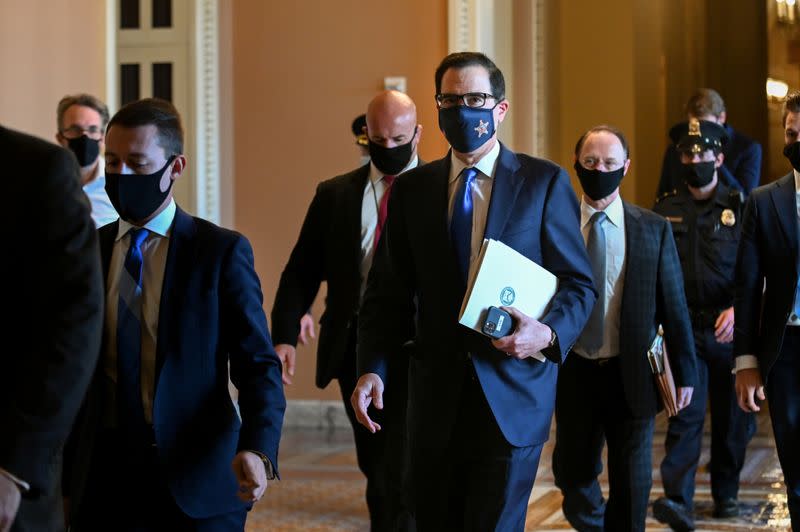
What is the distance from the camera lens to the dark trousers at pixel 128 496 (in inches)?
115

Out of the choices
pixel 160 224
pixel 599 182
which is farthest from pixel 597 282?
pixel 160 224

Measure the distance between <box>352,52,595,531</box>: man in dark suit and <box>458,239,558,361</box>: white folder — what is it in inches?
2.7

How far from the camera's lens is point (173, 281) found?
3008 millimetres

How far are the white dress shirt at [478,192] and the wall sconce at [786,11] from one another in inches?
337

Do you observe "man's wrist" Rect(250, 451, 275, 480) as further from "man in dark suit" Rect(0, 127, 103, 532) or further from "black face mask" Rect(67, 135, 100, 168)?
"black face mask" Rect(67, 135, 100, 168)

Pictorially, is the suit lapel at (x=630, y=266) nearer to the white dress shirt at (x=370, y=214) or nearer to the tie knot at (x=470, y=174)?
the white dress shirt at (x=370, y=214)

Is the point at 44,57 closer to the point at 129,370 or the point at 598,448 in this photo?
the point at 598,448

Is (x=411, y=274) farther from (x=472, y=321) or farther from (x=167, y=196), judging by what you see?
(x=167, y=196)

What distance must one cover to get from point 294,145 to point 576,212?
202 inches

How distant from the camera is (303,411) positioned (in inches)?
351

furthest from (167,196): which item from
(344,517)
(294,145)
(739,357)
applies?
(294,145)

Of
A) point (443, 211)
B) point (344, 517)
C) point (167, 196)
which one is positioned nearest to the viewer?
point (167, 196)

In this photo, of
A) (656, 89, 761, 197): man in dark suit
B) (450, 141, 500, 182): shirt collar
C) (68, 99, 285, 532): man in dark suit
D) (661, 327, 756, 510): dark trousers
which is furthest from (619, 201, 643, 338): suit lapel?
(656, 89, 761, 197): man in dark suit

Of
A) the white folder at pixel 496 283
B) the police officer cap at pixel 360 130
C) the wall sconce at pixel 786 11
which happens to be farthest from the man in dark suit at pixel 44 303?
the wall sconce at pixel 786 11
